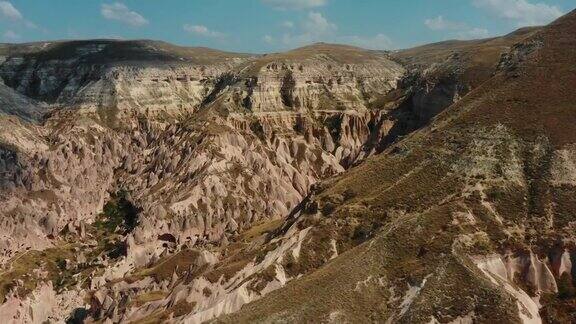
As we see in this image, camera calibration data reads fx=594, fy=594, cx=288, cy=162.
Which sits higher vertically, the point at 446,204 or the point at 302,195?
the point at 446,204

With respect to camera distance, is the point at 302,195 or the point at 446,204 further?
the point at 302,195

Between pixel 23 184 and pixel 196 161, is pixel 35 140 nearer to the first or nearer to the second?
pixel 23 184

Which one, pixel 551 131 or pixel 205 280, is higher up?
pixel 551 131

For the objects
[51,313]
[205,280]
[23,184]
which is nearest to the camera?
[205,280]

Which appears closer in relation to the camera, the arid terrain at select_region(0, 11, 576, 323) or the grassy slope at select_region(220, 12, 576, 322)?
the grassy slope at select_region(220, 12, 576, 322)

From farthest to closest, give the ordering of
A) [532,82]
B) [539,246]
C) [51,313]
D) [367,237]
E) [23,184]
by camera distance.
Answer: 1. [23,184]
2. [51,313]
3. [532,82]
4. [367,237]
5. [539,246]

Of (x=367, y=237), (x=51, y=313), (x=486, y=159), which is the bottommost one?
(x=51, y=313)

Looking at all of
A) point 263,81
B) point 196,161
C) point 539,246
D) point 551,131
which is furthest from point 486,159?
point 263,81

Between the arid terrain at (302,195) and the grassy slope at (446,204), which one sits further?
the arid terrain at (302,195)
